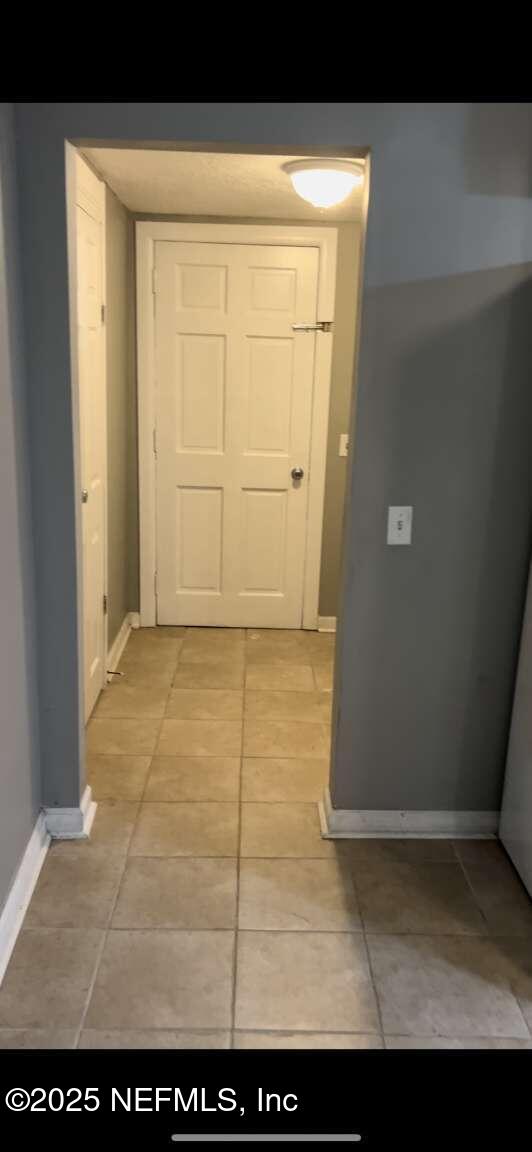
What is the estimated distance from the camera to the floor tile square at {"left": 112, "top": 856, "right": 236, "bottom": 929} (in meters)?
2.04

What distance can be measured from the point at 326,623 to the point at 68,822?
224 cm

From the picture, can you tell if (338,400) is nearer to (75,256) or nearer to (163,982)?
(75,256)

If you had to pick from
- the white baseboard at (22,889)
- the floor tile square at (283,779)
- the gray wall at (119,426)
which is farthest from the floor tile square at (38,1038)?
the gray wall at (119,426)

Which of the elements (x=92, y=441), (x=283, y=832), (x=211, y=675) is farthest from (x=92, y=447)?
(x=283, y=832)

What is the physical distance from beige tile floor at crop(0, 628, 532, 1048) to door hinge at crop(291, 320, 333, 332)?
2127 mm

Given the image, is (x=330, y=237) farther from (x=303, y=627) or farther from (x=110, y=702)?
(x=110, y=702)

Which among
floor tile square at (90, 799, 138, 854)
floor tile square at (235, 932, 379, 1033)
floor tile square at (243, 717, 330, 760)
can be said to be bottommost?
→ floor tile square at (235, 932, 379, 1033)

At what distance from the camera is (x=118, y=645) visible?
3893 mm

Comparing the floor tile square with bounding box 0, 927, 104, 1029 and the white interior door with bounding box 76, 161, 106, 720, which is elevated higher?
the white interior door with bounding box 76, 161, 106, 720

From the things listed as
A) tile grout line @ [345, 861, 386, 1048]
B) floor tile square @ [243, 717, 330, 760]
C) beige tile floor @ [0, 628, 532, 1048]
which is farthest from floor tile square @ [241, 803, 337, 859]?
floor tile square @ [243, 717, 330, 760]

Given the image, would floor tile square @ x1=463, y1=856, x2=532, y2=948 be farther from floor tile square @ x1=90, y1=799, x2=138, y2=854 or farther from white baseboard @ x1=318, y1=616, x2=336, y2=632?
white baseboard @ x1=318, y1=616, x2=336, y2=632

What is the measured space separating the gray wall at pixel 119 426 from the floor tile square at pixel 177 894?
160 centimetres
